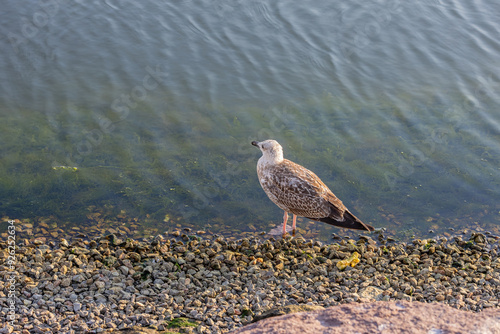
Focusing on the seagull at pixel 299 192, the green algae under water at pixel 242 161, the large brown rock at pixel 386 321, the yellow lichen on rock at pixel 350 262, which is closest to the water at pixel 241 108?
the green algae under water at pixel 242 161

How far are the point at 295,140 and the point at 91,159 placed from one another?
16.2ft

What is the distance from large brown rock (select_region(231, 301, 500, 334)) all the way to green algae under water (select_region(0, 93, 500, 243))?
5.07 meters

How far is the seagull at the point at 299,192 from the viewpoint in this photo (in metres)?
9.59

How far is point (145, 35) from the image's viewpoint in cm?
1652

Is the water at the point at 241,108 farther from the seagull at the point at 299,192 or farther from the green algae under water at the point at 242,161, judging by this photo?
the seagull at the point at 299,192

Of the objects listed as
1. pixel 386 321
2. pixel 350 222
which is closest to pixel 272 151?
pixel 350 222

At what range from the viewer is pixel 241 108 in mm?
13953

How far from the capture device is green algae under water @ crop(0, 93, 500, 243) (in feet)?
35.3

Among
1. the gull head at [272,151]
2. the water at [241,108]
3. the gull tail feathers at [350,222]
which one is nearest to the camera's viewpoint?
the gull tail feathers at [350,222]

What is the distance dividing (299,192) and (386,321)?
4.75 meters

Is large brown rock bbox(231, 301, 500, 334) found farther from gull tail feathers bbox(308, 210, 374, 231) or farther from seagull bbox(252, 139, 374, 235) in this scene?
seagull bbox(252, 139, 374, 235)

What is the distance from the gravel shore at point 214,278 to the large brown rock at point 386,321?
7.10ft

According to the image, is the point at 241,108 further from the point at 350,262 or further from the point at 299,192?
the point at 350,262

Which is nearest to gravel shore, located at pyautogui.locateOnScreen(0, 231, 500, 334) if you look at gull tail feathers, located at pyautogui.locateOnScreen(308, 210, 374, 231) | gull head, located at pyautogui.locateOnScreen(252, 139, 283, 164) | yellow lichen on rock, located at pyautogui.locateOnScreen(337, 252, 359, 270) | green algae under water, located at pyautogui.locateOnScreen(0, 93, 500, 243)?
yellow lichen on rock, located at pyautogui.locateOnScreen(337, 252, 359, 270)
